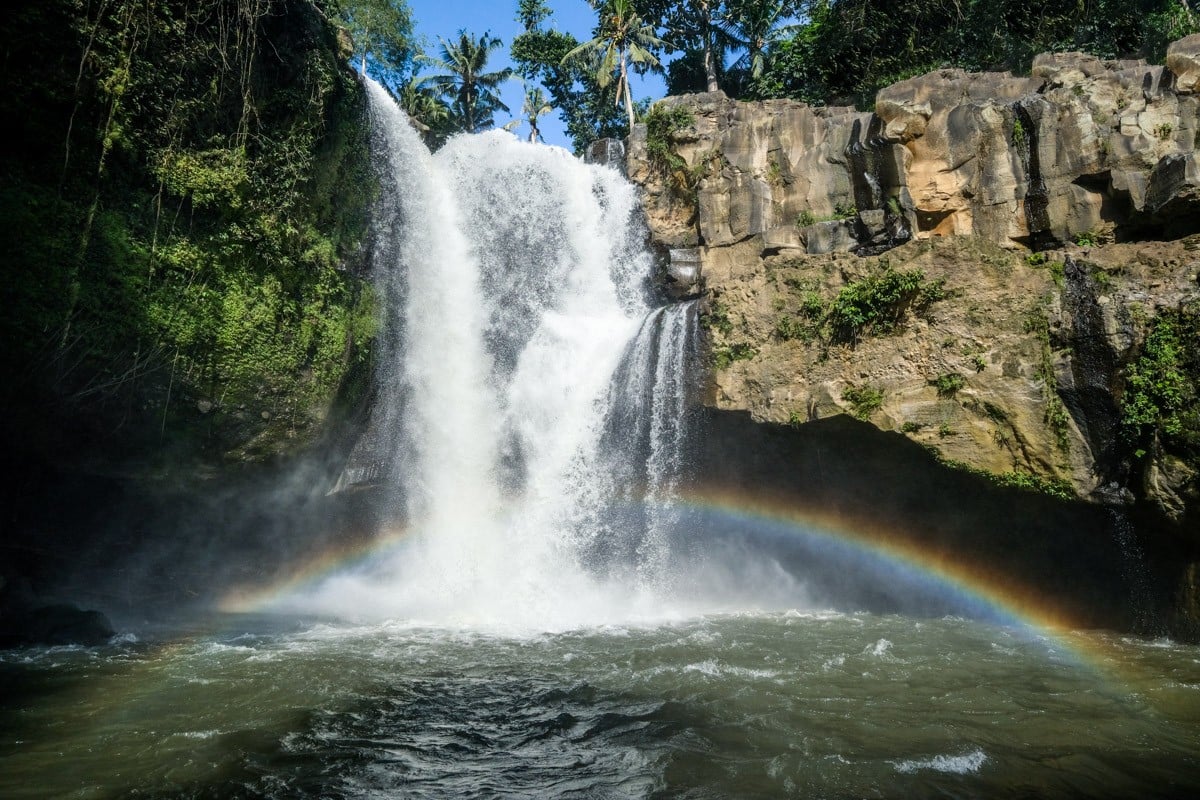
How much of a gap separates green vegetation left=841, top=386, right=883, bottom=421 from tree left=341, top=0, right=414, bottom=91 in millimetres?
31011

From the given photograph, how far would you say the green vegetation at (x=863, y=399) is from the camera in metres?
12.0

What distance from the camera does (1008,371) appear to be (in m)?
11.3

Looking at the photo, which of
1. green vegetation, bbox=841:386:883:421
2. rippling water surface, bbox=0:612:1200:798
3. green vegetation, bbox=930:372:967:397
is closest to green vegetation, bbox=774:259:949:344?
green vegetation, bbox=841:386:883:421

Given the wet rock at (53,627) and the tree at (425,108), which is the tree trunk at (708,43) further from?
the wet rock at (53,627)

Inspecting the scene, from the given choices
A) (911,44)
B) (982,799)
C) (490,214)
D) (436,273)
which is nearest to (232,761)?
(982,799)

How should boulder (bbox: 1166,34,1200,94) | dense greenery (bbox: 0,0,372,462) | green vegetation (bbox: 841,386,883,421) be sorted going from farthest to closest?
boulder (bbox: 1166,34,1200,94)
green vegetation (bbox: 841,386,883,421)
dense greenery (bbox: 0,0,372,462)

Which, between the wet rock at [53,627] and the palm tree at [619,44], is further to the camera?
the palm tree at [619,44]

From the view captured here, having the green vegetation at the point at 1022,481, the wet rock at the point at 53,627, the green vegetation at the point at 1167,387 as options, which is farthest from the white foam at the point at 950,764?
the wet rock at the point at 53,627

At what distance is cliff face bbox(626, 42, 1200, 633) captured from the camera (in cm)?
1040

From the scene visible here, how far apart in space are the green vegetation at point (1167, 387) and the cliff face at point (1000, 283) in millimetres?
25

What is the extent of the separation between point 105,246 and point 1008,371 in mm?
13911

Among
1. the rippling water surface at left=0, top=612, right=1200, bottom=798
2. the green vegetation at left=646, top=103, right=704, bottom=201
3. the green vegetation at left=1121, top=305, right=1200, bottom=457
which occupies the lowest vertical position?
the rippling water surface at left=0, top=612, right=1200, bottom=798

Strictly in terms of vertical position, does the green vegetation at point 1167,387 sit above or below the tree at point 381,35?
below

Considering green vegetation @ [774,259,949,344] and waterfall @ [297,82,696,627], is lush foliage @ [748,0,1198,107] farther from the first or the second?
green vegetation @ [774,259,949,344]
